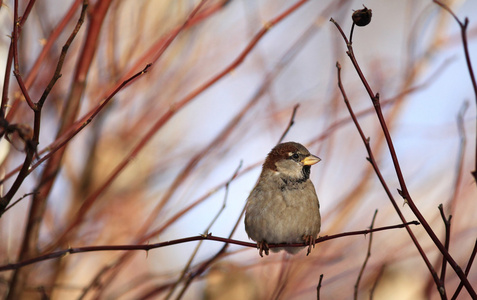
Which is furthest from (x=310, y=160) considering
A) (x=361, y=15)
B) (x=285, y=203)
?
(x=361, y=15)

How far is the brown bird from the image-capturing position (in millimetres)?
2588

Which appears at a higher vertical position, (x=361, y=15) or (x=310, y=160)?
(x=310, y=160)

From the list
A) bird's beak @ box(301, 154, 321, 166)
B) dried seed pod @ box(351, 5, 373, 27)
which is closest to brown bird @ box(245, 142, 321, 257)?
bird's beak @ box(301, 154, 321, 166)

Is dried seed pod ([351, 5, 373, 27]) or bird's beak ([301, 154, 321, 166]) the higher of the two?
bird's beak ([301, 154, 321, 166])

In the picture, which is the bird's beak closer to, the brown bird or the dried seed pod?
the brown bird

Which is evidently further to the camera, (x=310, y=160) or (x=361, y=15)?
(x=310, y=160)

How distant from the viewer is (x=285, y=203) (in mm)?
2631

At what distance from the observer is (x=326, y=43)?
6523 mm

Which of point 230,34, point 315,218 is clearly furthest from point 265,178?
point 230,34

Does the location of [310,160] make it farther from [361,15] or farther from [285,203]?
[361,15]

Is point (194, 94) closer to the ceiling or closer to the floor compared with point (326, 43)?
closer to the floor

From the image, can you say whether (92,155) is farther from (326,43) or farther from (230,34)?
(326,43)

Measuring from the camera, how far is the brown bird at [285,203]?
259cm

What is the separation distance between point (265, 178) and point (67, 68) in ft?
4.65
